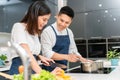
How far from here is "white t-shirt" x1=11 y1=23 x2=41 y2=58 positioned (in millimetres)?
1580

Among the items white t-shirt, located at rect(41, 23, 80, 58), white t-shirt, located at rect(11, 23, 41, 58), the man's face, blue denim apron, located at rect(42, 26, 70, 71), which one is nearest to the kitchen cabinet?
blue denim apron, located at rect(42, 26, 70, 71)

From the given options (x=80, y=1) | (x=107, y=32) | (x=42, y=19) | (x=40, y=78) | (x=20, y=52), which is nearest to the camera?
(x=20, y=52)

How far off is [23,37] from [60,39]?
0.65m

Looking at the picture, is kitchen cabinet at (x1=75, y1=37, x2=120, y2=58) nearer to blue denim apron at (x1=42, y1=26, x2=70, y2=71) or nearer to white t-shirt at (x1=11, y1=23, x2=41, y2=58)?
blue denim apron at (x1=42, y1=26, x2=70, y2=71)

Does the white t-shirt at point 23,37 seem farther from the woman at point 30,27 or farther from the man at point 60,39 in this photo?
the man at point 60,39

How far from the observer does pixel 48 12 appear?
1656 millimetres

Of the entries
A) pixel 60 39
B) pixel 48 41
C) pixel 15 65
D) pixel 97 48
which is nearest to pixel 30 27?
pixel 15 65

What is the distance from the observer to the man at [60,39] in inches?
79.2

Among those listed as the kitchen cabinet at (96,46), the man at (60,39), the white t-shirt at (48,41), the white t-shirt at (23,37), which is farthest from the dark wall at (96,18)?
the white t-shirt at (23,37)

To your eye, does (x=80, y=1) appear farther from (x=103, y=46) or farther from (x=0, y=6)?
(x=0, y=6)

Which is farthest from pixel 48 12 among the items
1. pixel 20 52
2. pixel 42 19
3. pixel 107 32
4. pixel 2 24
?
pixel 107 32

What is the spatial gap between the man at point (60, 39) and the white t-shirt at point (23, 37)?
1.04 ft

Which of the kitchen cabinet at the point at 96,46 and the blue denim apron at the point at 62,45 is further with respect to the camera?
the kitchen cabinet at the point at 96,46

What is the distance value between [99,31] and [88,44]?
35 centimetres
